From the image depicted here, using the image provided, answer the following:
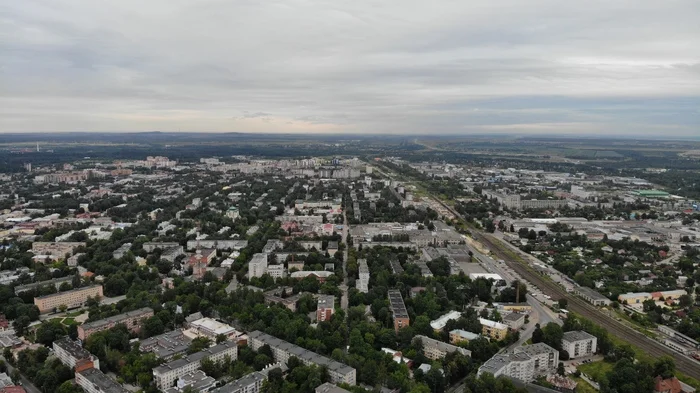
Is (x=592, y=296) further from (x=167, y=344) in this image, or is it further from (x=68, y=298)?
(x=68, y=298)

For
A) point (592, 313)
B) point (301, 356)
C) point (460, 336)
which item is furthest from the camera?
point (592, 313)

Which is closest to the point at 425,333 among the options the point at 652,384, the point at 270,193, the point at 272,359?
the point at 272,359

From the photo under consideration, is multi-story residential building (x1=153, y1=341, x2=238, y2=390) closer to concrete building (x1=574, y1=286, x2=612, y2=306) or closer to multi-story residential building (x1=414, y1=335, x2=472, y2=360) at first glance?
multi-story residential building (x1=414, y1=335, x2=472, y2=360)

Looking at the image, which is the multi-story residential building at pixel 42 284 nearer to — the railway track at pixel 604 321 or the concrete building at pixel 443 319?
the concrete building at pixel 443 319

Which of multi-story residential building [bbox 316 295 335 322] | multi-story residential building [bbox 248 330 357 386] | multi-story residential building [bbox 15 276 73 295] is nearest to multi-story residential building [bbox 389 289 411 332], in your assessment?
multi-story residential building [bbox 316 295 335 322]

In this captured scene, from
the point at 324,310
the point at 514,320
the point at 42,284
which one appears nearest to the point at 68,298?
the point at 42,284

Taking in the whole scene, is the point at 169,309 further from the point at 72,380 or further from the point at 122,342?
the point at 72,380

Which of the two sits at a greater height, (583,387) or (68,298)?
(68,298)

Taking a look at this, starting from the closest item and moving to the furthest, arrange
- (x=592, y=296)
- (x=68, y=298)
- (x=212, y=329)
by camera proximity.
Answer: (x=212, y=329) → (x=68, y=298) → (x=592, y=296)
